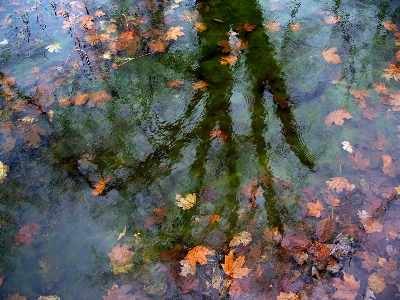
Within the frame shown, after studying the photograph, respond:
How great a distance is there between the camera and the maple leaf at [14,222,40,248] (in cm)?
321

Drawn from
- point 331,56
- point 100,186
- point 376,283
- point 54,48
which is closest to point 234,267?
point 376,283

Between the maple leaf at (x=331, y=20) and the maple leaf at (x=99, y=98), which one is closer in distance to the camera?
the maple leaf at (x=99, y=98)

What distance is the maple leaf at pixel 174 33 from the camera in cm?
504

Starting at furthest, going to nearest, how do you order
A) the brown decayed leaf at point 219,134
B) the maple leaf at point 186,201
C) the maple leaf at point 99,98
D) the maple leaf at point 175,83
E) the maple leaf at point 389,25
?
the maple leaf at point 389,25, the maple leaf at point 175,83, the maple leaf at point 99,98, the brown decayed leaf at point 219,134, the maple leaf at point 186,201

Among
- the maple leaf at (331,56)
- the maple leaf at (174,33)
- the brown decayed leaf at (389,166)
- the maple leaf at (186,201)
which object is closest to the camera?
the maple leaf at (186,201)

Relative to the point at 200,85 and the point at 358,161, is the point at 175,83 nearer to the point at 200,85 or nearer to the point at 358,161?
the point at 200,85

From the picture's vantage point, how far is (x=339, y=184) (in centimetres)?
342

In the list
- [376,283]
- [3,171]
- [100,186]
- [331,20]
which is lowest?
[376,283]

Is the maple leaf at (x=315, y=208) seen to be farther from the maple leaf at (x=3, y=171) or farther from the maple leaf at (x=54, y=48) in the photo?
the maple leaf at (x=54, y=48)

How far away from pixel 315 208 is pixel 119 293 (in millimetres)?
2087

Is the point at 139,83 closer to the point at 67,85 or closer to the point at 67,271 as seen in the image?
the point at 67,85

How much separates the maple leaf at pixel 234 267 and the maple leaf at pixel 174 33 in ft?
11.5

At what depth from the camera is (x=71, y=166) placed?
3.70m

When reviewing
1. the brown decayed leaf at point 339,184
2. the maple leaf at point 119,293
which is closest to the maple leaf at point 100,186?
the maple leaf at point 119,293
